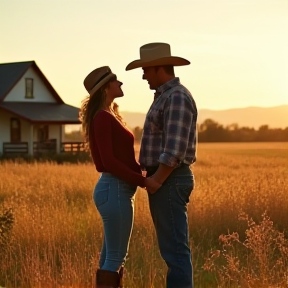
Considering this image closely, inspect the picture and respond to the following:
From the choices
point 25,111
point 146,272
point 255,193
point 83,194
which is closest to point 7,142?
point 25,111

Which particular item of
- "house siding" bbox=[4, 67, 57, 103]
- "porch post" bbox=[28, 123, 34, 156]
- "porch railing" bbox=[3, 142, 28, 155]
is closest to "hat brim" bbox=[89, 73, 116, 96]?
"porch railing" bbox=[3, 142, 28, 155]

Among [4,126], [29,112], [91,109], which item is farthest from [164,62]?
[4,126]

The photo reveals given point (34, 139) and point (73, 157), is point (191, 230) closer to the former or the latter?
point (73, 157)

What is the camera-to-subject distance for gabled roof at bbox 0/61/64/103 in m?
34.1

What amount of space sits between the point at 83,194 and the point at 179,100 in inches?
316

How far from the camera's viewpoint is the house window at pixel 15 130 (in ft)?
115

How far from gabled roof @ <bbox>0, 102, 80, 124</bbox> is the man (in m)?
27.8

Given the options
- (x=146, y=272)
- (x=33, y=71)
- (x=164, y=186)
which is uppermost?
(x=33, y=71)

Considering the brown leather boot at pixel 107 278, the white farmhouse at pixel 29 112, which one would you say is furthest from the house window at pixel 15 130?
the brown leather boot at pixel 107 278

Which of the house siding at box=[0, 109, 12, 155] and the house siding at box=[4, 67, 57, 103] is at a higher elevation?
the house siding at box=[4, 67, 57, 103]

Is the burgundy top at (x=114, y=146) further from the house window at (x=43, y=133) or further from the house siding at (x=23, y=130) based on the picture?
the house window at (x=43, y=133)

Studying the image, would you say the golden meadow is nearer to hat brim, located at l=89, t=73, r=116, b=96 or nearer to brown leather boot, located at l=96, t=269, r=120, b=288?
brown leather boot, located at l=96, t=269, r=120, b=288

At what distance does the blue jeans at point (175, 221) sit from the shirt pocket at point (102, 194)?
0.30 m

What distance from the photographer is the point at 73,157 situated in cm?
3003
